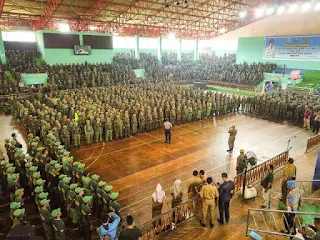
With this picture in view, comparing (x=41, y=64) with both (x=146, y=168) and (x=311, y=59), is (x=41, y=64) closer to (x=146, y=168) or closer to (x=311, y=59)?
(x=146, y=168)

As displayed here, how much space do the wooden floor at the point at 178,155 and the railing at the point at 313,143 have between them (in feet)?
1.28

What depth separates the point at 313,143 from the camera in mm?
10984

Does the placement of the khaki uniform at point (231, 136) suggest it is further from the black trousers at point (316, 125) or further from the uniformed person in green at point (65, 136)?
the uniformed person in green at point (65, 136)

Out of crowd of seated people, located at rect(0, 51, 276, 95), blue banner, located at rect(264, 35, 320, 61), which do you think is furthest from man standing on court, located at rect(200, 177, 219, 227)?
blue banner, located at rect(264, 35, 320, 61)

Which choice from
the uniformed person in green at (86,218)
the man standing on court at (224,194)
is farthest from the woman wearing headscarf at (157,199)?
the uniformed person in green at (86,218)

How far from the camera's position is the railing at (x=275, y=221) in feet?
18.0

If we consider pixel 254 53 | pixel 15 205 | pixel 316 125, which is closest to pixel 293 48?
pixel 254 53

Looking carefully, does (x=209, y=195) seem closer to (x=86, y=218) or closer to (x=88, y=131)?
(x=86, y=218)

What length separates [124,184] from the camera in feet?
27.5

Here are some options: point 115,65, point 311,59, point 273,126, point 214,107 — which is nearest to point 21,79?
point 115,65

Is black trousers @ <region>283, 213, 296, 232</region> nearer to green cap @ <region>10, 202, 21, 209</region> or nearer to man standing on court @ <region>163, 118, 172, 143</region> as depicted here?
green cap @ <region>10, 202, 21, 209</region>

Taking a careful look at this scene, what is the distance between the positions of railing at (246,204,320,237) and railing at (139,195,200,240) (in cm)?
135

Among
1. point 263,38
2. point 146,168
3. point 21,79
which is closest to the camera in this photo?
point 146,168

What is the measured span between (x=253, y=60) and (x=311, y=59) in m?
7.09
